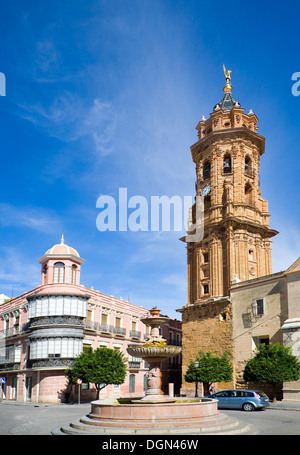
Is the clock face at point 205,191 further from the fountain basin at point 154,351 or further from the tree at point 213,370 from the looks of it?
the fountain basin at point 154,351

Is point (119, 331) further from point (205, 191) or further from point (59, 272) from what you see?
point (205, 191)

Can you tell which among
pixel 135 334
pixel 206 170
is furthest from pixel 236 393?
pixel 206 170

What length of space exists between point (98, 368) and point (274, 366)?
12934 millimetres

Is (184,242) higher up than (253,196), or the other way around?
(253,196)

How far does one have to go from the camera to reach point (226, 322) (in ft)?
116

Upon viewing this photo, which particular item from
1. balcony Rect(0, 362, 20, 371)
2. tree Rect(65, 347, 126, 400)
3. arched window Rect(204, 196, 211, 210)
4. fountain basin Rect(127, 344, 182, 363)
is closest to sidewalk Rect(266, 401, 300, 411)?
fountain basin Rect(127, 344, 182, 363)

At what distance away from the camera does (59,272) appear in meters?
37.3

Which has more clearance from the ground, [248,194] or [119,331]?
[248,194]

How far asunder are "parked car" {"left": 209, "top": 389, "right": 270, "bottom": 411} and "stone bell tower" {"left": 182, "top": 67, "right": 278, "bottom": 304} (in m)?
14.6

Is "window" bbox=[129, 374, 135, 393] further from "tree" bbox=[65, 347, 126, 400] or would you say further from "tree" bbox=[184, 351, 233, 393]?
"tree" bbox=[184, 351, 233, 393]
